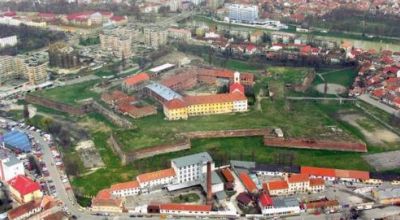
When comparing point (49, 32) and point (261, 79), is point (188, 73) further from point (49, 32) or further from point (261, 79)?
point (49, 32)

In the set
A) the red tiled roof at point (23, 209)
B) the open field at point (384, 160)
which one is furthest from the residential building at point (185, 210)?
the open field at point (384, 160)

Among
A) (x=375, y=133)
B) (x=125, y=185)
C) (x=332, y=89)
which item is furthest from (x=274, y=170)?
(x=332, y=89)

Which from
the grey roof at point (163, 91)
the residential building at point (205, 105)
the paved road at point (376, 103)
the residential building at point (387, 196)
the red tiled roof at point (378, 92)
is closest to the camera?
the residential building at point (387, 196)

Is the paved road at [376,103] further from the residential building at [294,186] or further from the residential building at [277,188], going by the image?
the residential building at [277,188]

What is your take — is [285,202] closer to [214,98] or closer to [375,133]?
[375,133]

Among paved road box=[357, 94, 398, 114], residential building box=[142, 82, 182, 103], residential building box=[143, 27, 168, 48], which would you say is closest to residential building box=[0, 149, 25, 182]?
residential building box=[142, 82, 182, 103]

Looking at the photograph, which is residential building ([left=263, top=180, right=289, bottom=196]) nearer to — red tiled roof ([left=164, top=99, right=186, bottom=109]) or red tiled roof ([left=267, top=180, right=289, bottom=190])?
red tiled roof ([left=267, top=180, right=289, bottom=190])

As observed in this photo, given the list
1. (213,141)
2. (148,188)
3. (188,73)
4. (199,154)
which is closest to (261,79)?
(188,73)
